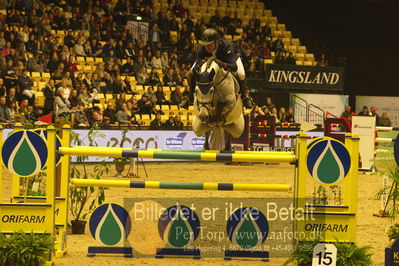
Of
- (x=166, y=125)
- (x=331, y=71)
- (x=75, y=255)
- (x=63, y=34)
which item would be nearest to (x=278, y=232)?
(x=75, y=255)

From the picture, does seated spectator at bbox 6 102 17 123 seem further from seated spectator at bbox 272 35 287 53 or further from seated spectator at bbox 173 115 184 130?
A: seated spectator at bbox 272 35 287 53

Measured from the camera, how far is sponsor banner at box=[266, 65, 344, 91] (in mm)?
22203

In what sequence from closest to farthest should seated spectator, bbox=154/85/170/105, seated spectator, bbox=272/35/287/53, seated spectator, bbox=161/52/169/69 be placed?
1. seated spectator, bbox=154/85/170/105
2. seated spectator, bbox=161/52/169/69
3. seated spectator, bbox=272/35/287/53

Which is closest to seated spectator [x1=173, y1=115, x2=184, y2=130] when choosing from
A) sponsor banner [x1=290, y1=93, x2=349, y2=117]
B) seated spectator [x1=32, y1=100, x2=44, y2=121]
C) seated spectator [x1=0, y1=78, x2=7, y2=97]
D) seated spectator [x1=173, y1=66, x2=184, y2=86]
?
seated spectator [x1=173, y1=66, x2=184, y2=86]

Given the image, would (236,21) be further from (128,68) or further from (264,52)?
(128,68)

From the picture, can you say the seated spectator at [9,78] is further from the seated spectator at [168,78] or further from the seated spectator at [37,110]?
the seated spectator at [168,78]

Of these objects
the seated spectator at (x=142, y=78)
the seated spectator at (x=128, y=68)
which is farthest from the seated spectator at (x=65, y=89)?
the seated spectator at (x=142, y=78)

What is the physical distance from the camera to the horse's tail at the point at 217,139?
30.8ft

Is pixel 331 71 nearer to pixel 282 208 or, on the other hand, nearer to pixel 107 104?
pixel 107 104

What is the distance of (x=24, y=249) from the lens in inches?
229

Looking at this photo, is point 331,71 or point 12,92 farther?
point 331,71

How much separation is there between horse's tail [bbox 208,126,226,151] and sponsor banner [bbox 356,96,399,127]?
16.1 metres

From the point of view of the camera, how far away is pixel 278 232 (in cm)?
797

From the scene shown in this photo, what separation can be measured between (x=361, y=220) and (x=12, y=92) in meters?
9.71
